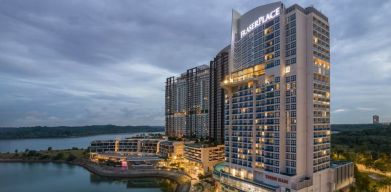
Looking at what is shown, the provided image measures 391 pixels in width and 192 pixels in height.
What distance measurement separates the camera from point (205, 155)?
223 ft

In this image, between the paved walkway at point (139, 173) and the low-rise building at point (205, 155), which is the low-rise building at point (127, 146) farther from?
the low-rise building at point (205, 155)

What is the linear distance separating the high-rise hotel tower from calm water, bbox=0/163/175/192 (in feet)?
88.8

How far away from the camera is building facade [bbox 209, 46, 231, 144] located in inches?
3332

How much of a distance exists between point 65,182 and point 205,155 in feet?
112

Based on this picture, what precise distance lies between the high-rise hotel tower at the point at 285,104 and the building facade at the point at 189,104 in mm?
55624

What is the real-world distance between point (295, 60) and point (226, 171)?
21.6 metres

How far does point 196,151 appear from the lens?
6956 centimetres

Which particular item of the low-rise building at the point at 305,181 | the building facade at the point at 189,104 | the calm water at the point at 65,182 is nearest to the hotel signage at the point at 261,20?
the low-rise building at the point at 305,181

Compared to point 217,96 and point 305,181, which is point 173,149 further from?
point 305,181

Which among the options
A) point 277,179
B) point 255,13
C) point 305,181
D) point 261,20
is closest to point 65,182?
point 277,179

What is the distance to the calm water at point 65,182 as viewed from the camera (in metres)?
61.5

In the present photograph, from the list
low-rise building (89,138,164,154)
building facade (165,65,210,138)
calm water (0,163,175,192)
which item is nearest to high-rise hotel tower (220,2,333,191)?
calm water (0,163,175,192)

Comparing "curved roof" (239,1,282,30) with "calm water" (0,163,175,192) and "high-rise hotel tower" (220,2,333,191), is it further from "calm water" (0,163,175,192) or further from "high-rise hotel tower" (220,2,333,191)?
"calm water" (0,163,175,192)

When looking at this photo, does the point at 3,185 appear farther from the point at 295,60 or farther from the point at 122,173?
the point at 295,60
